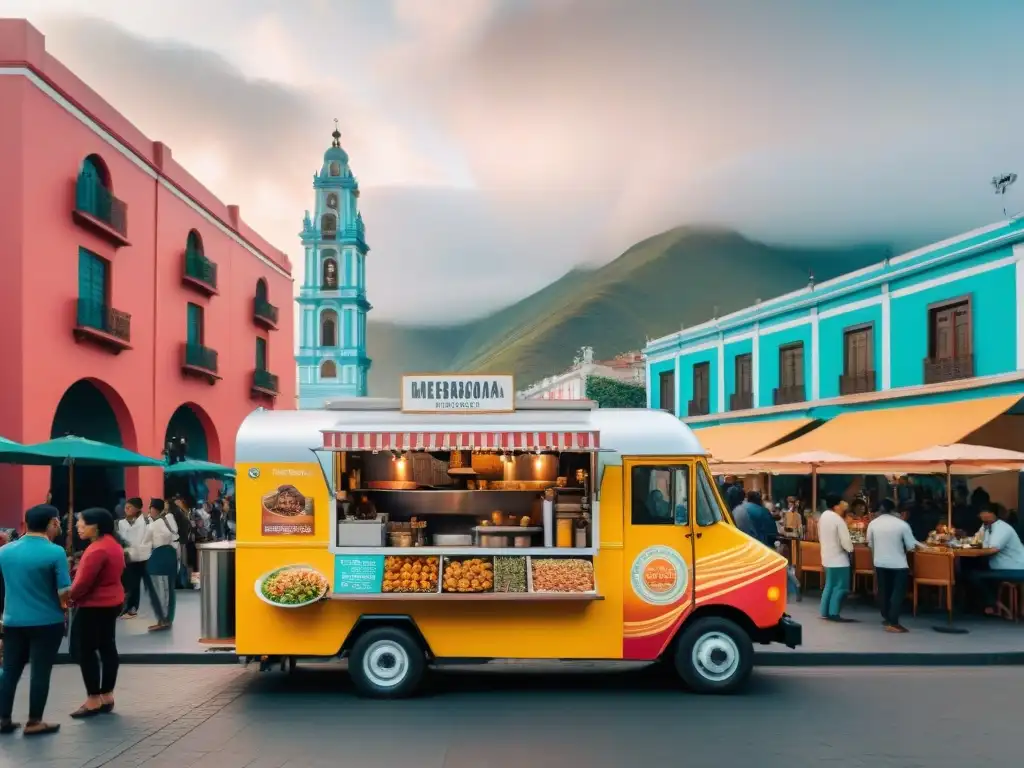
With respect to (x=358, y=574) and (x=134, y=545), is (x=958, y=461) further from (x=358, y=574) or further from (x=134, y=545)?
(x=134, y=545)

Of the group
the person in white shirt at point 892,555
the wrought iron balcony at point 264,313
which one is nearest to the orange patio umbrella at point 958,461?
the person in white shirt at point 892,555

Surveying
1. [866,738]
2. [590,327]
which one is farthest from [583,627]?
[590,327]

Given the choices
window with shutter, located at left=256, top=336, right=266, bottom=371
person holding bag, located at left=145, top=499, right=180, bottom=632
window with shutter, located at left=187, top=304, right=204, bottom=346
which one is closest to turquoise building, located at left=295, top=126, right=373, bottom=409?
window with shutter, located at left=256, top=336, right=266, bottom=371

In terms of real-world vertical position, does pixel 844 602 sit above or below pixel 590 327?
below

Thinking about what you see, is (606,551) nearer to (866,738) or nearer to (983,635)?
(866,738)

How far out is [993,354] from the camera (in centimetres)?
2150

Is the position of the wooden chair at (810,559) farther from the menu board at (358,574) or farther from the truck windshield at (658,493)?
the menu board at (358,574)

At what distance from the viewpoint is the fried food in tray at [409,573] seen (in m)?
9.05

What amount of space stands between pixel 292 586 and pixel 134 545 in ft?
18.1

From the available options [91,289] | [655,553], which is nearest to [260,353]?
[91,289]

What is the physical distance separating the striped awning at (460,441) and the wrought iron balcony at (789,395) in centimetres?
2261

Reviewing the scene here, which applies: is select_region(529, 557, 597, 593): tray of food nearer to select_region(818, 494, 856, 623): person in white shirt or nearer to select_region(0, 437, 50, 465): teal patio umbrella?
select_region(818, 494, 856, 623): person in white shirt

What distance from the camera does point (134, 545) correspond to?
13438 millimetres

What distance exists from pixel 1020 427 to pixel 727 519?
49.7 ft
